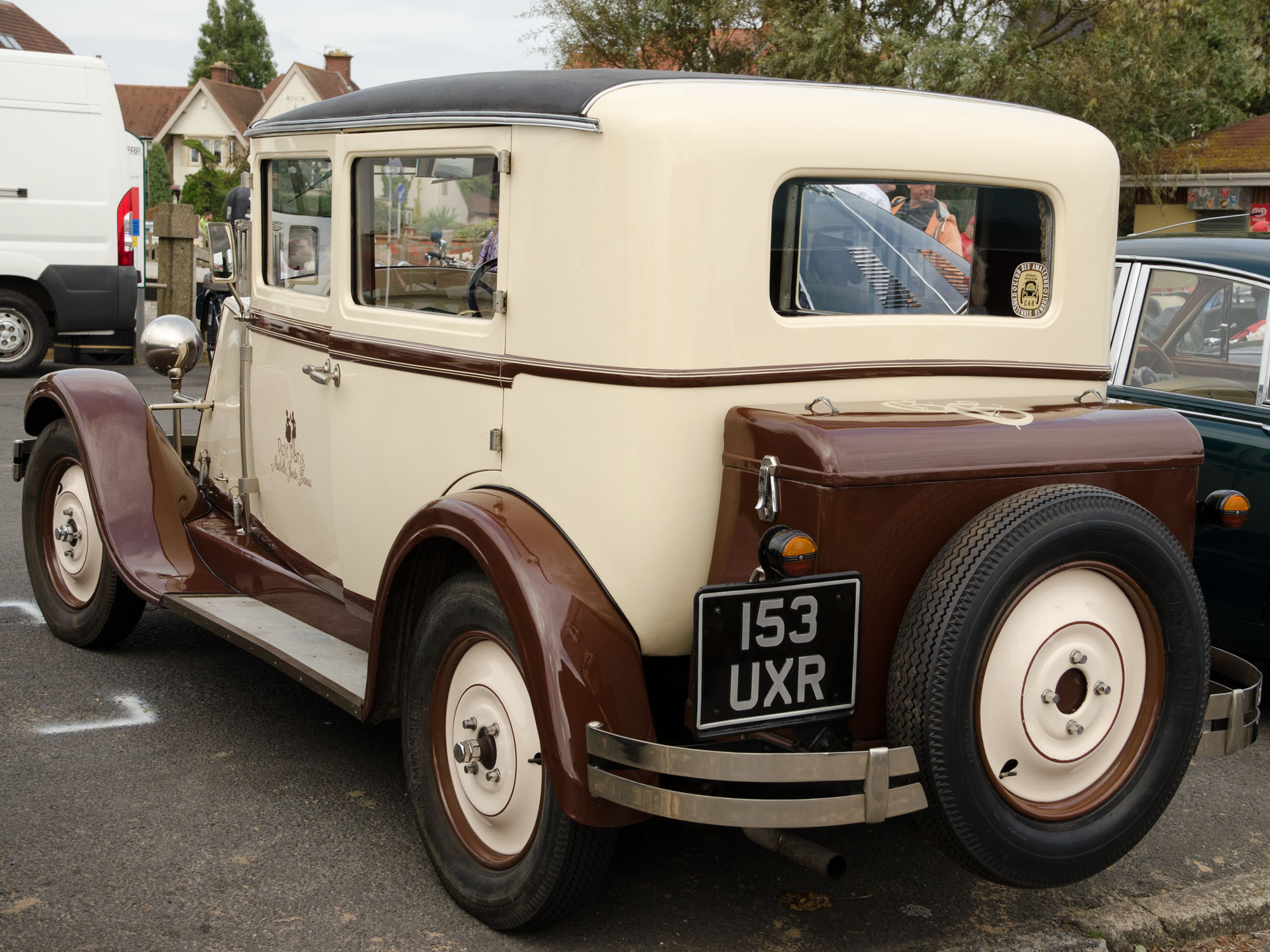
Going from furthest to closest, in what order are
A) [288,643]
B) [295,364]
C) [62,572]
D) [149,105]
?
[149,105] < [62,572] < [295,364] < [288,643]

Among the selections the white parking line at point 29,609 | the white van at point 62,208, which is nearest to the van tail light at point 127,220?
the white van at point 62,208

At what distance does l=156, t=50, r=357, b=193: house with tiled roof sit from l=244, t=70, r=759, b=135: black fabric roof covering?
51880 mm

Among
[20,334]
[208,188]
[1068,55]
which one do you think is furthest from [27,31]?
[1068,55]

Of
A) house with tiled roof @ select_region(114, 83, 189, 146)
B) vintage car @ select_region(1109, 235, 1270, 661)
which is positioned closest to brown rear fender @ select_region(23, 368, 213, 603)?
→ vintage car @ select_region(1109, 235, 1270, 661)

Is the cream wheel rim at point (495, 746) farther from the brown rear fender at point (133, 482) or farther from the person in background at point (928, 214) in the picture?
the brown rear fender at point (133, 482)

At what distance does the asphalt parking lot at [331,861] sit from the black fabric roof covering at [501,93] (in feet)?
6.30

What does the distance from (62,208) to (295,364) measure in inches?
345

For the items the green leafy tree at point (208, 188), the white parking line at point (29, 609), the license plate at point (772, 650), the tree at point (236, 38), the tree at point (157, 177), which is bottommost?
the white parking line at point (29, 609)

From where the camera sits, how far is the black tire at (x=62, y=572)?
15.3ft

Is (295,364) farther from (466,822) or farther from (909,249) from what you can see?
(909,249)

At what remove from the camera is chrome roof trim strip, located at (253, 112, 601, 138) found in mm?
2830

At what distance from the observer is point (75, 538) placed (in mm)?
4805

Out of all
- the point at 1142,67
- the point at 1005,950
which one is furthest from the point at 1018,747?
the point at 1142,67

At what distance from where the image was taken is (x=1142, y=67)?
59.0 feet
